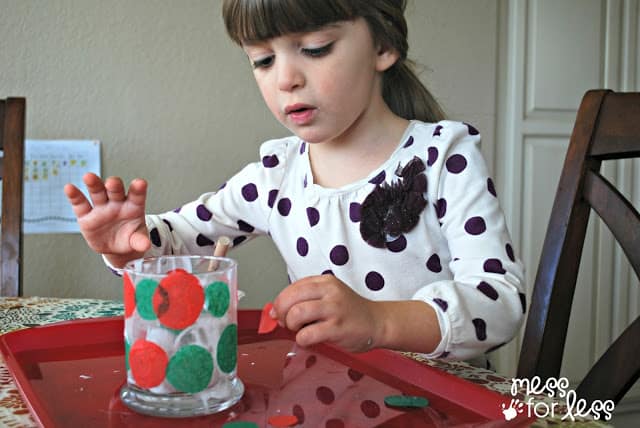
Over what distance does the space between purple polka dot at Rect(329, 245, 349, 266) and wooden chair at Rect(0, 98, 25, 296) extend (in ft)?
1.81

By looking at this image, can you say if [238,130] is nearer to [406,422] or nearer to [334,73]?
[334,73]

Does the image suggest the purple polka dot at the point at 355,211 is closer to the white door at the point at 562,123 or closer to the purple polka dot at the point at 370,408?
the purple polka dot at the point at 370,408

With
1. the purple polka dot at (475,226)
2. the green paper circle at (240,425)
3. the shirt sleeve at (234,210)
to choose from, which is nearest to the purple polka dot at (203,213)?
the shirt sleeve at (234,210)

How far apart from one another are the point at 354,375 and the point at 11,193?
Answer: 0.85m

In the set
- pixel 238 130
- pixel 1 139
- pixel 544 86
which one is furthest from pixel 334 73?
pixel 544 86

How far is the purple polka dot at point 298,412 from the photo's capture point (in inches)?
18.1

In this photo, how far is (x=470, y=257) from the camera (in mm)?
809

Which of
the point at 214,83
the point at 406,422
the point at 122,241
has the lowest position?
the point at 406,422

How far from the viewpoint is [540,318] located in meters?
0.80

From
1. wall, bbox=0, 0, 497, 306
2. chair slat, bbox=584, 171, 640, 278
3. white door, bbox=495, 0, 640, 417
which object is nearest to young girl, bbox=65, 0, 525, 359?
chair slat, bbox=584, 171, 640, 278

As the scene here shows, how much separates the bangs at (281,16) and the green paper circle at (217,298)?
1.44 ft

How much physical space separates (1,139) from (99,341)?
0.68 meters

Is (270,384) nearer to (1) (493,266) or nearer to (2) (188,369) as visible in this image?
(2) (188,369)

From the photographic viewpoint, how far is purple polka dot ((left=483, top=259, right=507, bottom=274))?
77 cm
